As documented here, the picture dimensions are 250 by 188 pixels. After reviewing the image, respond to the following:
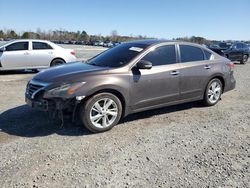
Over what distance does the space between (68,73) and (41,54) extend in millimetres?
7045

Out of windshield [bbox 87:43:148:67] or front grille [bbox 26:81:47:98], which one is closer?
front grille [bbox 26:81:47:98]

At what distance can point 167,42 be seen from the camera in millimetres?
5777

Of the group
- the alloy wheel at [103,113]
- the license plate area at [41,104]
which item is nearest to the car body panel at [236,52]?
the alloy wheel at [103,113]

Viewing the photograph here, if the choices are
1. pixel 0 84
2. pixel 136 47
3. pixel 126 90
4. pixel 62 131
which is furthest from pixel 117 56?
pixel 0 84

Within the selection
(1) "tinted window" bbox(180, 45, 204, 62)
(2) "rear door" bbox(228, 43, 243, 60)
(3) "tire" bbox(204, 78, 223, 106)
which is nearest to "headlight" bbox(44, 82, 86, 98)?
(1) "tinted window" bbox(180, 45, 204, 62)

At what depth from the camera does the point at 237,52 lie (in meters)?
18.7

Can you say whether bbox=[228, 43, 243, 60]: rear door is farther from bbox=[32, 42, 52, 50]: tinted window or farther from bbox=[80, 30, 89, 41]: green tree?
bbox=[80, 30, 89, 41]: green tree

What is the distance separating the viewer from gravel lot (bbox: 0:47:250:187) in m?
3.29

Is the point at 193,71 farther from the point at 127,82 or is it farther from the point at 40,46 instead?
the point at 40,46

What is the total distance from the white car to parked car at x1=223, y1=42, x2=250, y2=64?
37.7 feet

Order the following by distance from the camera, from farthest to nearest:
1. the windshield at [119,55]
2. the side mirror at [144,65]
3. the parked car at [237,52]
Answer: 1. the parked car at [237,52]
2. the windshield at [119,55]
3. the side mirror at [144,65]

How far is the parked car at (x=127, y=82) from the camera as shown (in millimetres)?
4551

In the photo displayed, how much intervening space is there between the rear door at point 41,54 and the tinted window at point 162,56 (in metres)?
6.99

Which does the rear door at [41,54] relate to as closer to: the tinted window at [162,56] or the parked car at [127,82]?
the parked car at [127,82]
